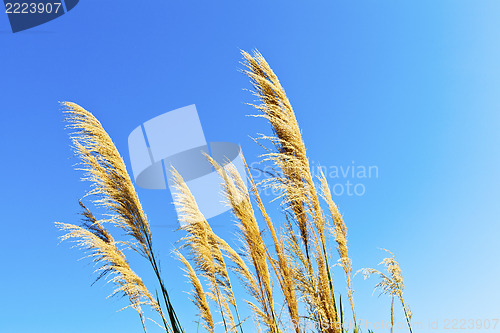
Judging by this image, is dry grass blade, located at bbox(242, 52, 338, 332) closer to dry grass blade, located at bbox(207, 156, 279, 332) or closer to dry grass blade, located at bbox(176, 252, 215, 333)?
dry grass blade, located at bbox(207, 156, 279, 332)

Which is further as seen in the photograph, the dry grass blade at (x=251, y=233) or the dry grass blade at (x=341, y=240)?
the dry grass blade at (x=341, y=240)

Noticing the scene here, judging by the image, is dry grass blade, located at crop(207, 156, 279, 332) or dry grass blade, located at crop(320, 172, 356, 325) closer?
dry grass blade, located at crop(207, 156, 279, 332)

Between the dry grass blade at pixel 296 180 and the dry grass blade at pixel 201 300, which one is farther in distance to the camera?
the dry grass blade at pixel 201 300

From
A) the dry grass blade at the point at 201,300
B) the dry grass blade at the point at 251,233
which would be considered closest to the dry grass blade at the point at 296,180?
the dry grass blade at the point at 251,233

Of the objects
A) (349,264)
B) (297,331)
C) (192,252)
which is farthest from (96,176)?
(349,264)

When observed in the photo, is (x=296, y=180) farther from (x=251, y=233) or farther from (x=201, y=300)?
(x=201, y=300)

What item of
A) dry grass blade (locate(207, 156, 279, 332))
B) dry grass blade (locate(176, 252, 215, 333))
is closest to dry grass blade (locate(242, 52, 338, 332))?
dry grass blade (locate(207, 156, 279, 332))

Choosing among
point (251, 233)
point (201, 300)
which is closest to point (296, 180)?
point (251, 233)

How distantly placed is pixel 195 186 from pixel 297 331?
352cm

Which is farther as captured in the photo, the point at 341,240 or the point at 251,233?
the point at 341,240

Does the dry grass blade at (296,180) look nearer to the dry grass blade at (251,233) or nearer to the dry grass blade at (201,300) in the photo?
the dry grass blade at (251,233)

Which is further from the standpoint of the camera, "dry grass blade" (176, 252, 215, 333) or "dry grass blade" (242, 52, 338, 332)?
"dry grass blade" (176, 252, 215, 333)

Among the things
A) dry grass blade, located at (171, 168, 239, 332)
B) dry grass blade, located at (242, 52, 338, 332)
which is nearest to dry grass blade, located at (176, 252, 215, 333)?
dry grass blade, located at (171, 168, 239, 332)

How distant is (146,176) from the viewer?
652 cm
